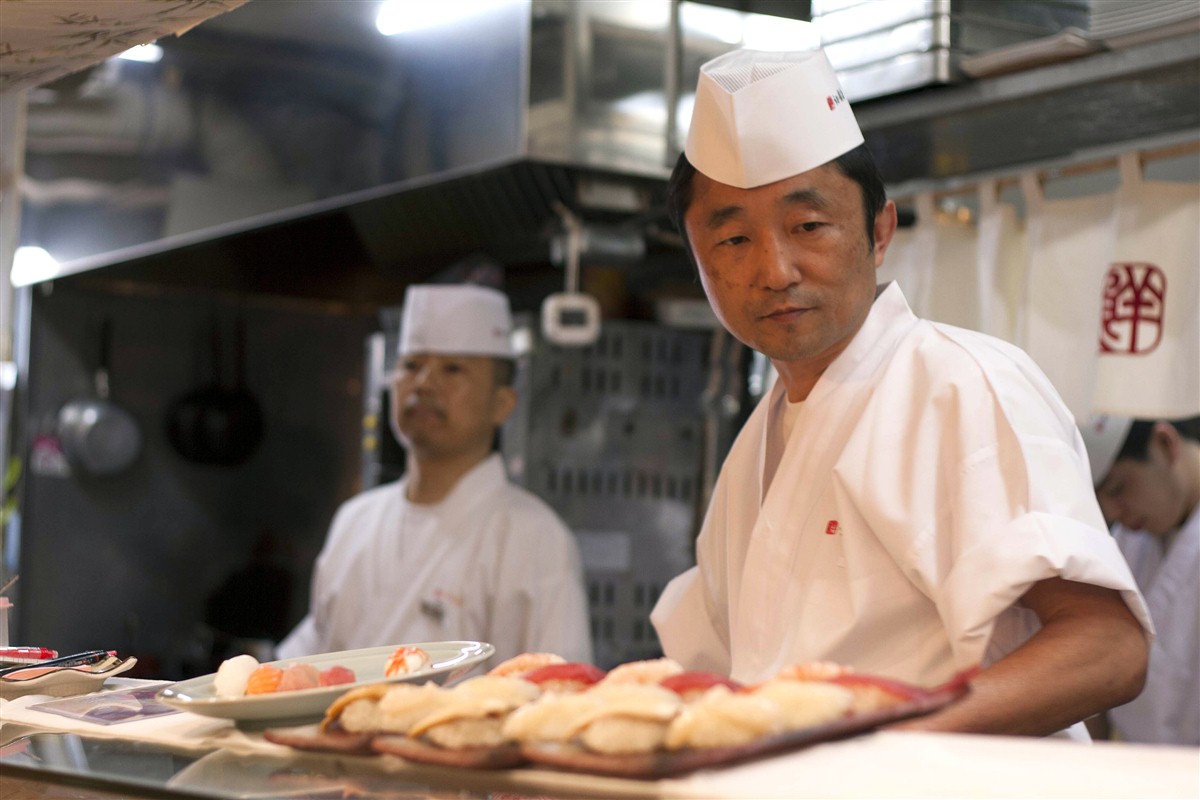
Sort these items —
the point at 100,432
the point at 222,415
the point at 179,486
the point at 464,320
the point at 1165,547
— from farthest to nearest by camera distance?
the point at 222,415, the point at 179,486, the point at 100,432, the point at 1165,547, the point at 464,320

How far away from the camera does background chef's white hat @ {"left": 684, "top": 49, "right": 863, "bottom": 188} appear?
141 centimetres

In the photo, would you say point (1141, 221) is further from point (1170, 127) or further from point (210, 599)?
point (210, 599)

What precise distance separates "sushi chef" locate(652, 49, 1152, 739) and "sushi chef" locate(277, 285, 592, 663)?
1466mm

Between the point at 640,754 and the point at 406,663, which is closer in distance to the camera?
the point at 640,754

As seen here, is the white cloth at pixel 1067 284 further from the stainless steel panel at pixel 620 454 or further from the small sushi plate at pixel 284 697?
the small sushi plate at pixel 284 697

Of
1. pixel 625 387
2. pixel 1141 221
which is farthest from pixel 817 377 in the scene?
pixel 625 387

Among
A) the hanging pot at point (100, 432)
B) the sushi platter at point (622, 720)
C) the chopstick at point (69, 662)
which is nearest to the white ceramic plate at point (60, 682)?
the chopstick at point (69, 662)

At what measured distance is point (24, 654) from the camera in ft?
4.51

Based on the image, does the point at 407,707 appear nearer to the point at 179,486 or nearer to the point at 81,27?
the point at 81,27

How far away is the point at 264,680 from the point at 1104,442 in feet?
8.45

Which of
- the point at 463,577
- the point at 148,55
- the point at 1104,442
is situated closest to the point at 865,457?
the point at 463,577

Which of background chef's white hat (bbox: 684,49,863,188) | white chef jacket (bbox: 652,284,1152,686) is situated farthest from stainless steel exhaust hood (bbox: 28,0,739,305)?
white chef jacket (bbox: 652,284,1152,686)

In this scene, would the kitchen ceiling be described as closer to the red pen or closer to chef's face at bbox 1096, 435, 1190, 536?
the red pen

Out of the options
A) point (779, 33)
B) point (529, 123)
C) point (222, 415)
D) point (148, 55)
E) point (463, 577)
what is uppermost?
point (148, 55)
